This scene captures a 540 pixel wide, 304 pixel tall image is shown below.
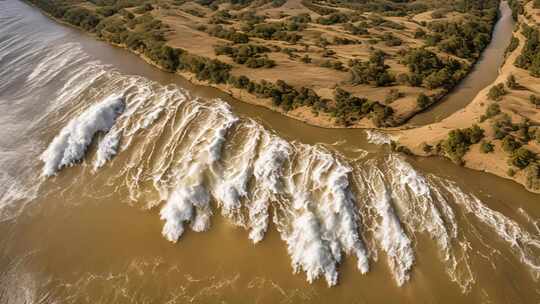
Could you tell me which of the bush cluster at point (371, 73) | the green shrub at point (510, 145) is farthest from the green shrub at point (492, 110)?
the bush cluster at point (371, 73)

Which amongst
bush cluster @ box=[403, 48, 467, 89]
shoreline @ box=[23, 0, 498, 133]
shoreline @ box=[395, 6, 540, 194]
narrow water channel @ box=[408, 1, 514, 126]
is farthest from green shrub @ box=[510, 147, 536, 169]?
bush cluster @ box=[403, 48, 467, 89]

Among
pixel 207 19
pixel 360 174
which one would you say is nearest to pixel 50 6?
pixel 207 19

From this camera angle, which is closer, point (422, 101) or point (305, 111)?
point (305, 111)

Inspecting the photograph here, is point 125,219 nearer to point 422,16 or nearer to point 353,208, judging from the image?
point 353,208

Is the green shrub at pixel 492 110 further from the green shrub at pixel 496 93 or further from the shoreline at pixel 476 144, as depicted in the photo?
the green shrub at pixel 496 93

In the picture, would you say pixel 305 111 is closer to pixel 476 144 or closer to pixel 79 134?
pixel 476 144

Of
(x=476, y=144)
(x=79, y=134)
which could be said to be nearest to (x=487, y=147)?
(x=476, y=144)
